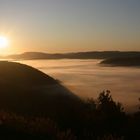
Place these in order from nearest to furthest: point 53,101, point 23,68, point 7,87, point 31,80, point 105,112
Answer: point 105,112 < point 53,101 < point 7,87 < point 31,80 < point 23,68

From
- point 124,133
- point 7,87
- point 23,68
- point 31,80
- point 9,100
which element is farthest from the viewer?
point 23,68

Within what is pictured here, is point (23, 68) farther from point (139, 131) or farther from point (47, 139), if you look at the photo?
point (47, 139)

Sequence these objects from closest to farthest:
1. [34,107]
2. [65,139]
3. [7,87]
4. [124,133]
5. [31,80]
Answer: [65,139], [124,133], [34,107], [7,87], [31,80]

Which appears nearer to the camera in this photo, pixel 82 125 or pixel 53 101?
pixel 82 125

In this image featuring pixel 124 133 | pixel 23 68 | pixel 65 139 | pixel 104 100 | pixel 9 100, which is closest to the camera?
pixel 65 139

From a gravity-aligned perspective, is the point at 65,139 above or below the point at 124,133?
above

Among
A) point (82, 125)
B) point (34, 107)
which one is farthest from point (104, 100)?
point (82, 125)

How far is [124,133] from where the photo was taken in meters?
25.3

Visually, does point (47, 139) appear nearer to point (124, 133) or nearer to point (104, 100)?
point (124, 133)

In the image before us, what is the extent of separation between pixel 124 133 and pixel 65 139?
32.8 feet

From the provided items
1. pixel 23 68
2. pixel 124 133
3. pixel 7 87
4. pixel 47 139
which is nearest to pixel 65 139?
pixel 47 139

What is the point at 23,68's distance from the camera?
275 feet

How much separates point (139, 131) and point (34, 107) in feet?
74.9

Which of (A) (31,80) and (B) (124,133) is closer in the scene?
(B) (124,133)
